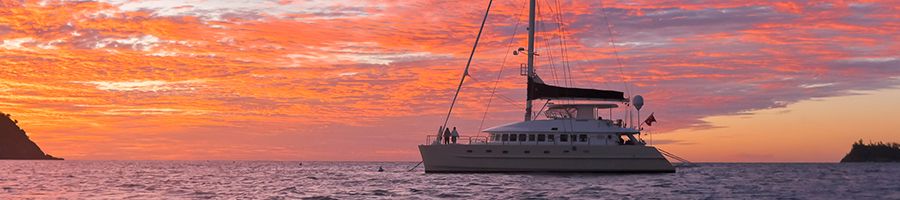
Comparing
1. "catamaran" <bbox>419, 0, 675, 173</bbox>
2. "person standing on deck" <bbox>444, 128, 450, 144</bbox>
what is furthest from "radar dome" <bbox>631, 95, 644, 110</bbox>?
"person standing on deck" <bbox>444, 128, 450, 144</bbox>

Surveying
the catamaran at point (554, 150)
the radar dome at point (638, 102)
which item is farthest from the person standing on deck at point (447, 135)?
the radar dome at point (638, 102)

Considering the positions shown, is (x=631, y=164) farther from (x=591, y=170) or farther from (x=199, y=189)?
(x=199, y=189)

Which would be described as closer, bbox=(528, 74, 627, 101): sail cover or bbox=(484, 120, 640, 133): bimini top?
bbox=(484, 120, 640, 133): bimini top

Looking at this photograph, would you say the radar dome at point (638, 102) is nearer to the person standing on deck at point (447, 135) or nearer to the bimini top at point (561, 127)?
the bimini top at point (561, 127)

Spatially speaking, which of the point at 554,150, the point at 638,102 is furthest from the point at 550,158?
the point at 638,102

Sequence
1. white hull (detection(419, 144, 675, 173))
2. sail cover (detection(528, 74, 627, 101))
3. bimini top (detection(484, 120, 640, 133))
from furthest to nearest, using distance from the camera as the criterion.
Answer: sail cover (detection(528, 74, 627, 101)) → bimini top (detection(484, 120, 640, 133)) → white hull (detection(419, 144, 675, 173))

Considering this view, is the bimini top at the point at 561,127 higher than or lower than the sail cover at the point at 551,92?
lower

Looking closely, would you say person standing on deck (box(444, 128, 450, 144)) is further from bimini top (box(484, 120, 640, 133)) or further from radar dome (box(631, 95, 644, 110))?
radar dome (box(631, 95, 644, 110))

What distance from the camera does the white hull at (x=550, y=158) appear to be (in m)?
51.7

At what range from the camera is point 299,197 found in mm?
39281

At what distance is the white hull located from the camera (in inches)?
2035

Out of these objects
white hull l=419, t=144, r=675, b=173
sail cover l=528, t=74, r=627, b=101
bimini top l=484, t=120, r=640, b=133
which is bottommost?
white hull l=419, t=144, r=675, b=173

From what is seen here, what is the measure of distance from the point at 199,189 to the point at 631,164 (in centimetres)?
2202

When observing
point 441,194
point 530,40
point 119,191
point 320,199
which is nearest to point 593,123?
point 530,40
